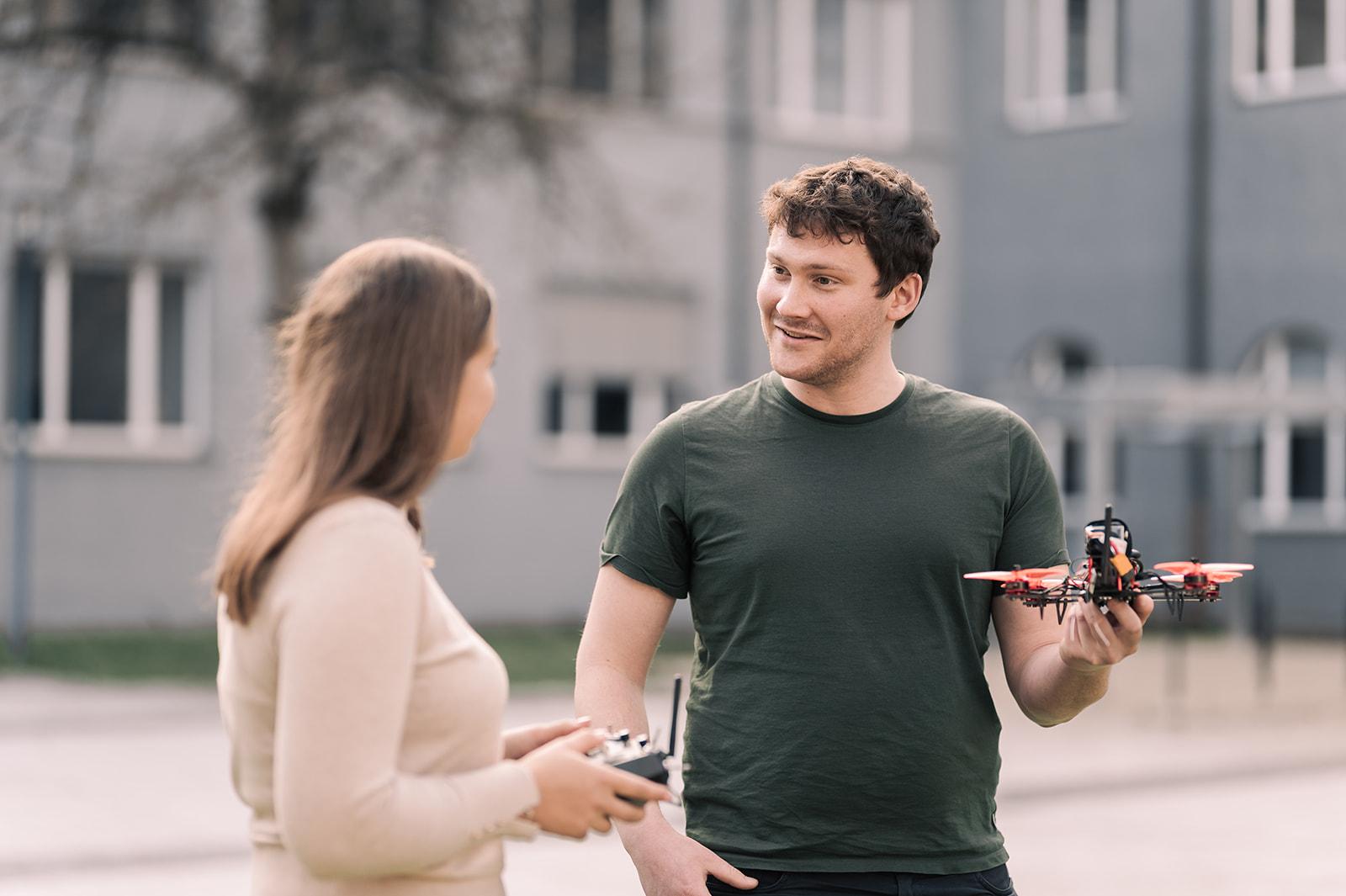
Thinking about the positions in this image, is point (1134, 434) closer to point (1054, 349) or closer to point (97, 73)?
point (1054, 349)

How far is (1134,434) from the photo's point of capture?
75.7ft

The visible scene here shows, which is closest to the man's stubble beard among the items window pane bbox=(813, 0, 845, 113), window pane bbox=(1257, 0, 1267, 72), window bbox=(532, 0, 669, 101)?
window bbox=(532, 0, 669, 101)

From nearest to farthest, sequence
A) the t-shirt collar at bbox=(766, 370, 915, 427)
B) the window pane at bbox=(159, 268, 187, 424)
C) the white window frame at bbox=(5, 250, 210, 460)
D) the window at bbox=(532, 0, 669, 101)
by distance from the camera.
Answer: the t-shirt collar at bbox=(766, 370, 915, 427)
the white window frame at bbox=(5, 250, 210, 460)
the window pane at bbox=(159, 268, 187, 424)
the window at bbox=(532, 0, 669, 101)

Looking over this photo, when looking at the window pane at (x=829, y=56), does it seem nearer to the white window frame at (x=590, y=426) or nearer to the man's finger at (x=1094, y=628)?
the white window frame at (x=590, y=426)

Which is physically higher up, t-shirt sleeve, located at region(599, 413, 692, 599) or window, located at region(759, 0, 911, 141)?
window, located at region(759, 0, 911, 141)

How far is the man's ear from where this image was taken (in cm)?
319

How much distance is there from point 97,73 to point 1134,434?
12258 mm

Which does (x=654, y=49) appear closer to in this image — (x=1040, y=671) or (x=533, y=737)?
(x=1040, y=671)

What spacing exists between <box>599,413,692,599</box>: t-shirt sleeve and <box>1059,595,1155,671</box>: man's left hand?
630 millimetres

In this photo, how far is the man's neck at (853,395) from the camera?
3.17m

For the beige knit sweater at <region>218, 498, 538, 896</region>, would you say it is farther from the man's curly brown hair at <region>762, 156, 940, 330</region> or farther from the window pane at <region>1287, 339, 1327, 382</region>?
the window pane at <region>1287, 339, 1327, 382</region>

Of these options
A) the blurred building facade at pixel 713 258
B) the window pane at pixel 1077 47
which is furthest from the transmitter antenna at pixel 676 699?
the window pane at pixel 1077 47

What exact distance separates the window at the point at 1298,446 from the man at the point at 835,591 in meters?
20.3

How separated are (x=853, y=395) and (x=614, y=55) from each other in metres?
20.5
